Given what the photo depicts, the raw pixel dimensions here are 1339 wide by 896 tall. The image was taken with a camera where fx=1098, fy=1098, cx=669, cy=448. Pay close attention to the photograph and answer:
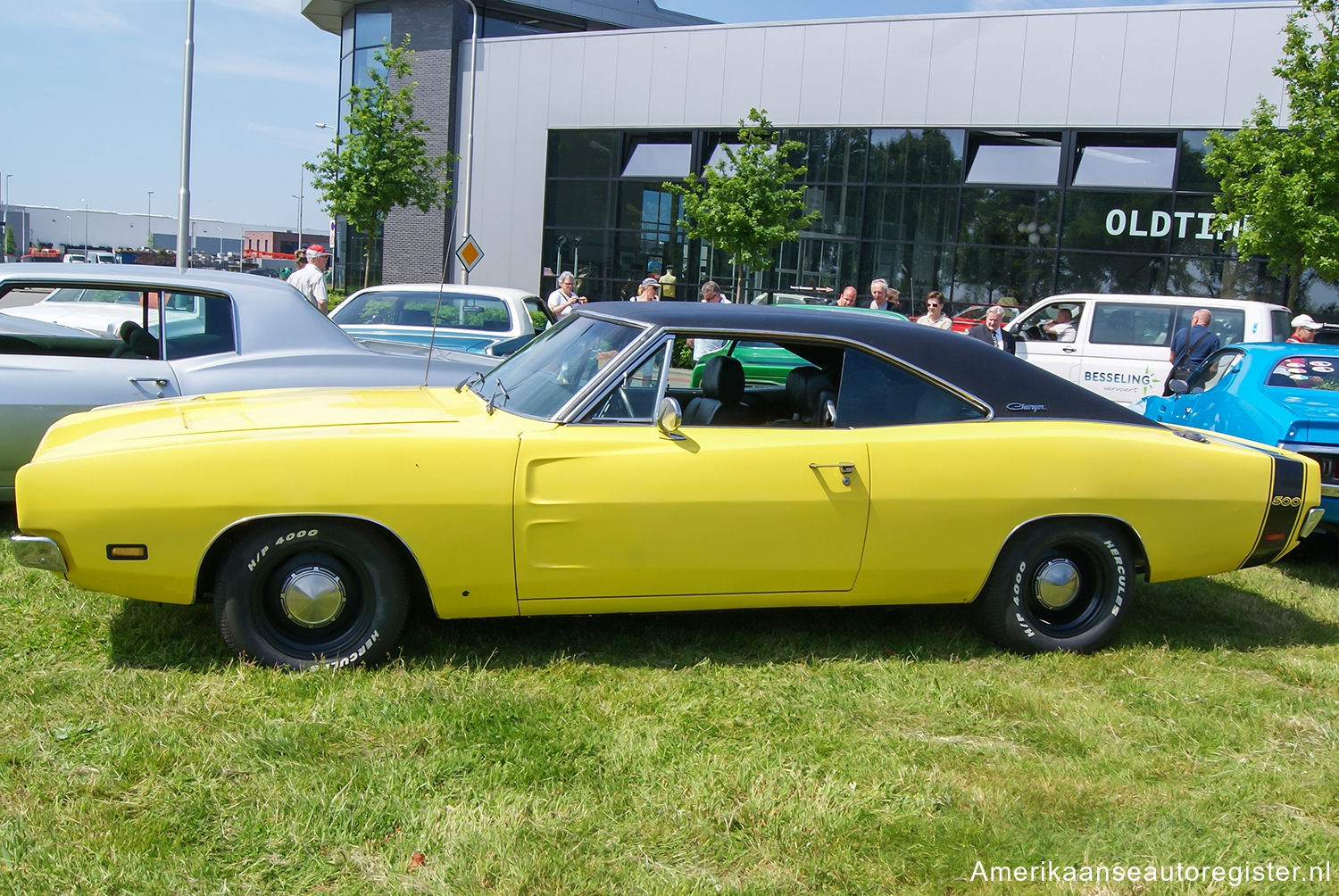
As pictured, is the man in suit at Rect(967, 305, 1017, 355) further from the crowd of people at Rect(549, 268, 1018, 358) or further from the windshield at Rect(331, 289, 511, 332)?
the windshield at Rect(331, 289, 511, 332)

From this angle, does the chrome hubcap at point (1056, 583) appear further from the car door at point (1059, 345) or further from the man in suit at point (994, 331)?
the car door at point (1059, 345)

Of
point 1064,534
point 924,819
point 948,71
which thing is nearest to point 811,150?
point 948,71

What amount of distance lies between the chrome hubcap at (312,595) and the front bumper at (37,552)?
73cm

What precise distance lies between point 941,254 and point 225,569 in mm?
20903

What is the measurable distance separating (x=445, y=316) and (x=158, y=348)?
186 inches

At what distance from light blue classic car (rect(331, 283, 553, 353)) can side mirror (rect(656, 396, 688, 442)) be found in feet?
19.6

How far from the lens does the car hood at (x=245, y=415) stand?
3988mm

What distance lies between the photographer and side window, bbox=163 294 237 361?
605 centimetres

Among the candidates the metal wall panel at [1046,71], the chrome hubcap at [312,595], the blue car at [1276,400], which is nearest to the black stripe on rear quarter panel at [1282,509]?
the blue car at [1276,400]

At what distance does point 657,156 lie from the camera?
2620 cm

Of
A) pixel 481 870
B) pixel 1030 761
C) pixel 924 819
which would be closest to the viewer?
pixel 481 870

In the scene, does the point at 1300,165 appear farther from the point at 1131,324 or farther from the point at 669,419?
the point at 669,419

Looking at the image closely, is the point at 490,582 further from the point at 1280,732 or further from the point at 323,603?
the point at 1280,732

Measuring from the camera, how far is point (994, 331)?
12.3m
